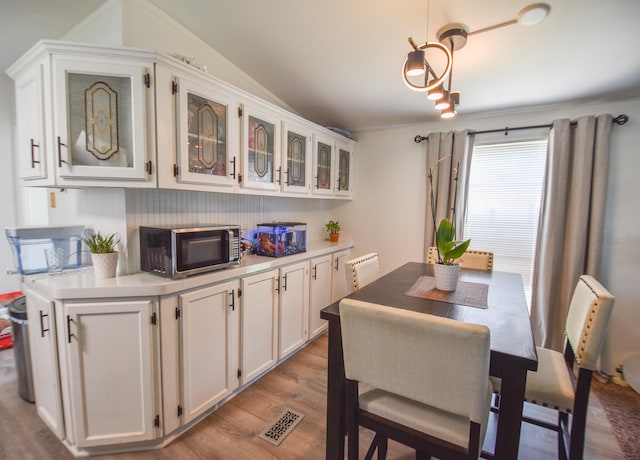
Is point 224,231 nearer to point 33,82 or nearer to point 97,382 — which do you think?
point 97,382

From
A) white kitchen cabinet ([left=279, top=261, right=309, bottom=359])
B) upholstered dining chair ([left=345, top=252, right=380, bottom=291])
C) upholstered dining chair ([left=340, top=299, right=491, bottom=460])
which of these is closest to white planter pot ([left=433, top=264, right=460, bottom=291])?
upholstered dining chair ([left=345, top=252, right=380, bottom=291])

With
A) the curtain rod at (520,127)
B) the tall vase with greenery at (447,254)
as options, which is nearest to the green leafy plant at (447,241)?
the tall vase with greenery at (447,254)

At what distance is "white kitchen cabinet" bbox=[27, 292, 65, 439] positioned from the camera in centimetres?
153

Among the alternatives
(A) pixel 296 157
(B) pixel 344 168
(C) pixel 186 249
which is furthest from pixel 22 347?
(B) pixel 344 168

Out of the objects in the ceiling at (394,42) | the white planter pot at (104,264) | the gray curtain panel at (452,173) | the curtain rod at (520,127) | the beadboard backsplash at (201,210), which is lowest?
the white planter pot at (104,264)

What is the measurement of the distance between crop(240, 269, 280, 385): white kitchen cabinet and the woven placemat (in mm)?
1076

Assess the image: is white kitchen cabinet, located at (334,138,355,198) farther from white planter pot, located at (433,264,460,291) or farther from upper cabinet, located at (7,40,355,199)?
white planter pot, located at (433,264,460,291)

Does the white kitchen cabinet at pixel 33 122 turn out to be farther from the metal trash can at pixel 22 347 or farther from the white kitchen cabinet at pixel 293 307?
the white kitchen cabinet at pixel 293 307

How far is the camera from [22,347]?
192 centimetres

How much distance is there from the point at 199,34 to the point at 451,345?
8.15ft

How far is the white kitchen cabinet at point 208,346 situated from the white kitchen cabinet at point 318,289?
3.03 feet

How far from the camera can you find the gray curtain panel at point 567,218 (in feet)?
7.68

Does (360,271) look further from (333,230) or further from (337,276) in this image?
(333,230)

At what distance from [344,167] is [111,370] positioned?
2.77 metres
